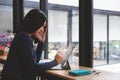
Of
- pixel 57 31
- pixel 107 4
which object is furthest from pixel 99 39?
pixel 57 31

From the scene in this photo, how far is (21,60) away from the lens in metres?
1.55

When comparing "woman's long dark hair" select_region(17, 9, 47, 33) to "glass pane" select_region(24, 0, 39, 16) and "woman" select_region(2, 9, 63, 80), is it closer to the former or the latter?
"woman" select_region(2, 9, 63, 80)

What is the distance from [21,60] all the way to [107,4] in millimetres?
1214

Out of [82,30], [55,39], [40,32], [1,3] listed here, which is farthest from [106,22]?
[1,3]

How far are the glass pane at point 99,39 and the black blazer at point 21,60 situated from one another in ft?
3.14

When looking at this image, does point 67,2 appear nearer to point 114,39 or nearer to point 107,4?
point 107,4

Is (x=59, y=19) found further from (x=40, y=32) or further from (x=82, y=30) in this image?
(x=40, y=32)

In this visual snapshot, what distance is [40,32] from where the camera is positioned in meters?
1.71

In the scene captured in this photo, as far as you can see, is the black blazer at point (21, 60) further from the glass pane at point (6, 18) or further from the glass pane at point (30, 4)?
the glass pane at point (6, 18)

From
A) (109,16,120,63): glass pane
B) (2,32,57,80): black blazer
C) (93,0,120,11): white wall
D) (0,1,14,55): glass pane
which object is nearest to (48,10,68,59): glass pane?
(93,0,120,11): white wall

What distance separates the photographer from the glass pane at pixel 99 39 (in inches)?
88.7

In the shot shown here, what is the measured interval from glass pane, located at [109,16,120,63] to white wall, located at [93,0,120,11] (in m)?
0.11

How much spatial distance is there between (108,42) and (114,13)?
340 mm

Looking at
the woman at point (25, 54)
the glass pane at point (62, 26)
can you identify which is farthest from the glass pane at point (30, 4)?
the woman at point (25, 54)
